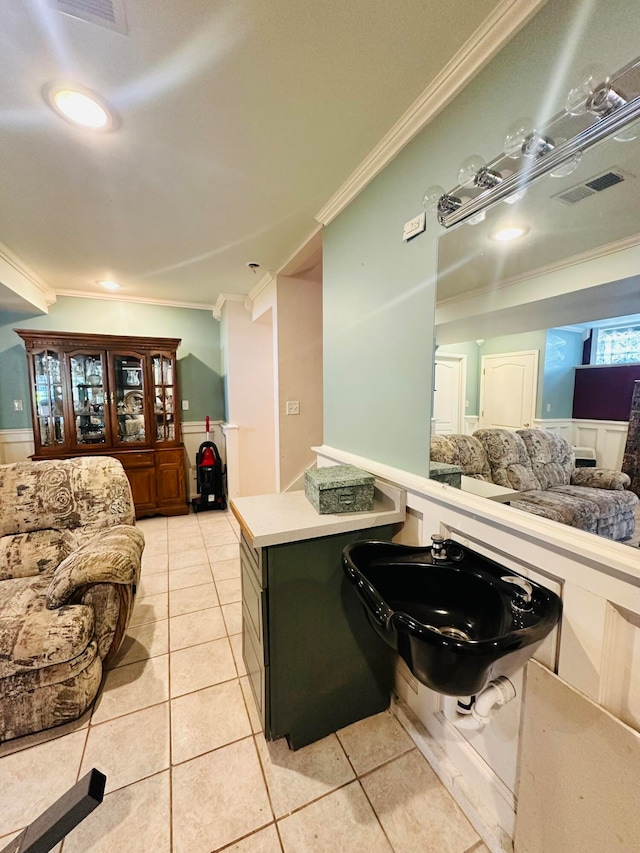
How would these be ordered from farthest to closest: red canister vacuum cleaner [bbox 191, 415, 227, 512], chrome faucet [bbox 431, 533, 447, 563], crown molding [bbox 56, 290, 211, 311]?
red canister vacuum cleaner [bbox 191, 415, 227, 512]
crown molding [bbox 56, 290, 211, 311]
chrome faucet [bbox 431, 533, 447, 563]

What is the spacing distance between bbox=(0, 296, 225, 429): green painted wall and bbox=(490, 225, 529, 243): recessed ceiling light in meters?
3.82

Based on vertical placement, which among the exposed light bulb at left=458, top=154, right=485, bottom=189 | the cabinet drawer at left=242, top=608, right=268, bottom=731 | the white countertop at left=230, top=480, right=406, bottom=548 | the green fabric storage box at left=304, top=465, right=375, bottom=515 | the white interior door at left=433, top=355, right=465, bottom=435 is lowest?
the cabinet drawer at left=242, top=608, right=268, bottom=731

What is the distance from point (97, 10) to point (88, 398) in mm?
3321

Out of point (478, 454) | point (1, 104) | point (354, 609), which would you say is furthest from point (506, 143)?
point (1, 104)

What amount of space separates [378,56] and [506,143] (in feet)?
1.80

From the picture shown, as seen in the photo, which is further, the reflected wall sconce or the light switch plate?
the light switch plate

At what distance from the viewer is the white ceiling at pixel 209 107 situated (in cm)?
102

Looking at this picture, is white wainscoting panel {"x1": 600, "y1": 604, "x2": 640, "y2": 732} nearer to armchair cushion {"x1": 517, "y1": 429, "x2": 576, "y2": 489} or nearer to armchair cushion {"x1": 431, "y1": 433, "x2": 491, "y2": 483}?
armchair cushion {"x1": 517, "y1": 429, "x2": 576, "y2": 489}

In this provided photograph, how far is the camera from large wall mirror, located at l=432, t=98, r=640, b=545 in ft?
2.65

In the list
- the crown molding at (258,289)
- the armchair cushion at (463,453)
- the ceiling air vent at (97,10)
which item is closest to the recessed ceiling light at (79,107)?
the ceiling air vent at (97,10)

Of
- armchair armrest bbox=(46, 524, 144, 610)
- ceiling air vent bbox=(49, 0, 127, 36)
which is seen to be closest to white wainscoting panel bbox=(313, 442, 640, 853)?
armchair armrest bbox=(46, 524, 144, 610)

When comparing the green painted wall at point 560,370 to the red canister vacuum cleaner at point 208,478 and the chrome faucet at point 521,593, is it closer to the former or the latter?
the chrome faucet at point 521,593

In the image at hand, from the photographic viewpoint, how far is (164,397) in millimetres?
3881

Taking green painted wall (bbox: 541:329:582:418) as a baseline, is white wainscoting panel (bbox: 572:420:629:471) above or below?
below
